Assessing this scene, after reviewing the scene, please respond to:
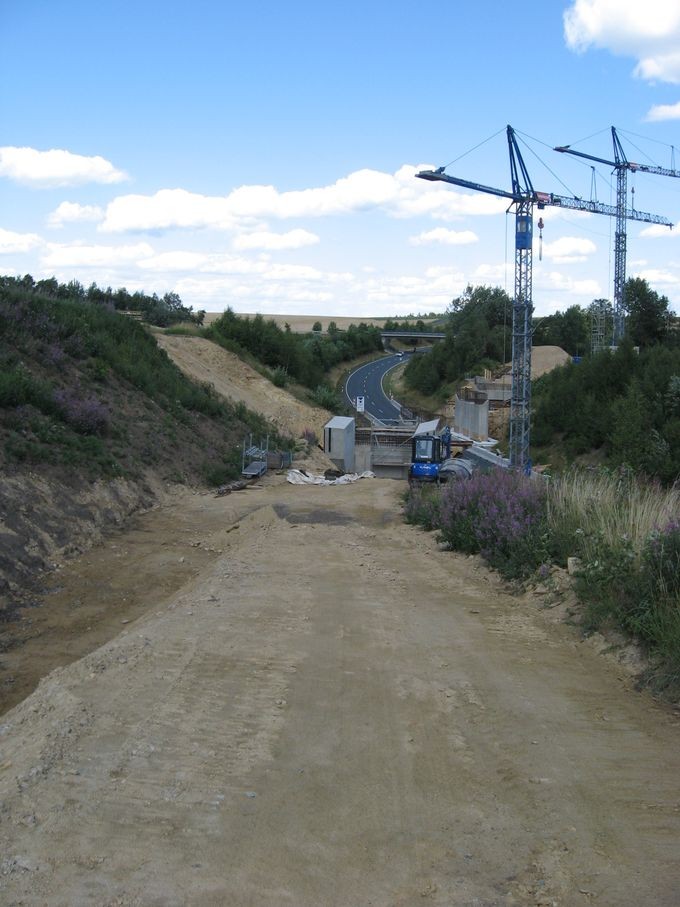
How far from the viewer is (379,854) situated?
468cm

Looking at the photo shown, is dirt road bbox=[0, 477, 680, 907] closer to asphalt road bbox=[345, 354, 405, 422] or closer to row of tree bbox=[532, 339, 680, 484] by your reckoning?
row of tree bbox=[532, 339, 680, 484]

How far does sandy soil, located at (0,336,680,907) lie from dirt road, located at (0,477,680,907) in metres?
0.02

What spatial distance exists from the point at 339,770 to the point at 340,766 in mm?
71

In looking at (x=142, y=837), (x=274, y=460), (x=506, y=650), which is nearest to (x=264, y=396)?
(x=274, y=460)

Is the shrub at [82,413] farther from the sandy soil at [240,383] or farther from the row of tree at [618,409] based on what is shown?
the row of tree at [618,409]

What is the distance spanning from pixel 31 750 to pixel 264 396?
40.6 meters

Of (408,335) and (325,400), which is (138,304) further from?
(408,335)

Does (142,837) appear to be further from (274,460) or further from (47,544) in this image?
(274,460)

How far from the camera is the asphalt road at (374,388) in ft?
250

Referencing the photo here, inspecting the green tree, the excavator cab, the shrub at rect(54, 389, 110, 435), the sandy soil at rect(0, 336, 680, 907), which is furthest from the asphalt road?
the sandy soil at rect(0, 336, 680, 907)

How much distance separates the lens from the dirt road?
173 inches

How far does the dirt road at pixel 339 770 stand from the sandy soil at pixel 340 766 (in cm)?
2

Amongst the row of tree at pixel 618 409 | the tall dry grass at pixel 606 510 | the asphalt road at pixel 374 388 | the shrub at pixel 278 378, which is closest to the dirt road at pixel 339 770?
the tall dry grass at pixel 606 510

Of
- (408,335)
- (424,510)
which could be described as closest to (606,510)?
(424,510)
